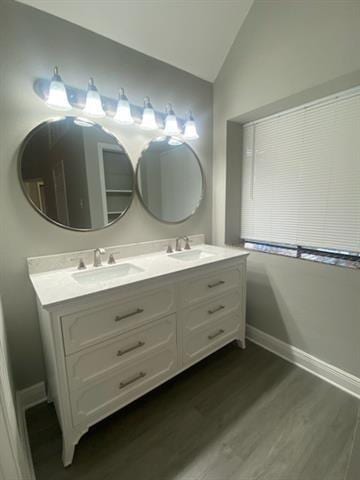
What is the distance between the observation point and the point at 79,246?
5.25ft

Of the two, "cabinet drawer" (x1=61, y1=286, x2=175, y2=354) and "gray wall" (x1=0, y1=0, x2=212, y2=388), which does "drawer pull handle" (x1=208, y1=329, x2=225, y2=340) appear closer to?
"cabinet drawer" (x1=61, y1=286, x2=175, y2=354)

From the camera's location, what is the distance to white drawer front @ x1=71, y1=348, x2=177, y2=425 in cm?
117

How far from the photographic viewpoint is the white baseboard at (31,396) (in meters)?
1.49

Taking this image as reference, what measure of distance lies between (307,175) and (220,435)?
1784 millimetres

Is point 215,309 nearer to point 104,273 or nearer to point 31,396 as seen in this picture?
point 104,273

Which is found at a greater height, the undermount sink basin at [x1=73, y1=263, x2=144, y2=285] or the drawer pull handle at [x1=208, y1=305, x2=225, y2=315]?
the undermount sink basin at [x1=73, y1=263, x2=144, y2=285]

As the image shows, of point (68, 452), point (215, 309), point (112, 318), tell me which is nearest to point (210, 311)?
point (215, 309)

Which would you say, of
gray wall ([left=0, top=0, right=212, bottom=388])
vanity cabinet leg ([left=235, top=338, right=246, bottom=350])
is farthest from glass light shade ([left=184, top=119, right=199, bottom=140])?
vanity cabinet leg ([left=235, top=338, right=246, bottom=350])

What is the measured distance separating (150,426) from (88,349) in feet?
2.14

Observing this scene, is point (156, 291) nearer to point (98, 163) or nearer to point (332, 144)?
point (98, 163)

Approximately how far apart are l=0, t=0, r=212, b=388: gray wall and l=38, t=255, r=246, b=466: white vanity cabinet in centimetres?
24

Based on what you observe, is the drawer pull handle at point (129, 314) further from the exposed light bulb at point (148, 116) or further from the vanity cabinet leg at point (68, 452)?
the exposed light bulb at point (148, 116)

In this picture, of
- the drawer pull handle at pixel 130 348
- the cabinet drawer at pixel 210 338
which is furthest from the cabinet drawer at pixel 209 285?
the drawer pull handle at pixel 130 348

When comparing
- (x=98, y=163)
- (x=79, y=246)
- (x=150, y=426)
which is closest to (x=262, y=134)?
(x=98, y=163)
